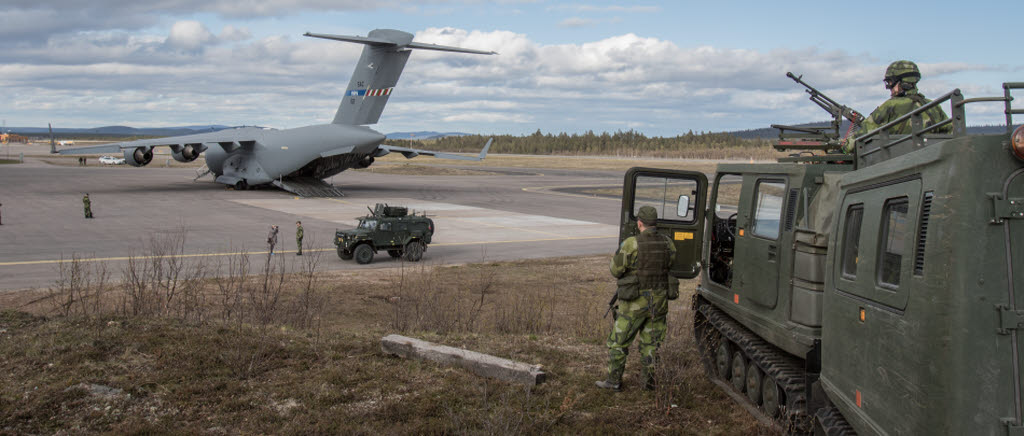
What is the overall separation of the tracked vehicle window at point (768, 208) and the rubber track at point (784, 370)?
117cm

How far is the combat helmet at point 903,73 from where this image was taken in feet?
23.3

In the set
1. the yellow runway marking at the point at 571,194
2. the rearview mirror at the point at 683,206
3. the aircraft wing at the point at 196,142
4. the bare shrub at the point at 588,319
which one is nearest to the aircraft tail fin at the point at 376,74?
the aircraft wing at the point at 196,142

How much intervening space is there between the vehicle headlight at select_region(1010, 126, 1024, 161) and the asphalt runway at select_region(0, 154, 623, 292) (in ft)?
59.2

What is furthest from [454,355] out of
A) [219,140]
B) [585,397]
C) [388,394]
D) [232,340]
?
[219,140]

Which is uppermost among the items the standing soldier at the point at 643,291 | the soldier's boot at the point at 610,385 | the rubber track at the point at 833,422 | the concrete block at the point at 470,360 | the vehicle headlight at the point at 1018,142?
the vehicle headlight at the point at 1018,142

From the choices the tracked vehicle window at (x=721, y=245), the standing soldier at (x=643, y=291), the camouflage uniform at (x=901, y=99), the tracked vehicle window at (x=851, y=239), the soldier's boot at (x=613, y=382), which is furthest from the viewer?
the tracked vehicle window at (x=721, y=245)

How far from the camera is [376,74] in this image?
128 feet

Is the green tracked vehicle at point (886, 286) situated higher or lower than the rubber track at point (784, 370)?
higher

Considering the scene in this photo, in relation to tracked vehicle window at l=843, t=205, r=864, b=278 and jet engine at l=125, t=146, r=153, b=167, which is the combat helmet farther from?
jet engine at l=125, t=146, r=153, b=167

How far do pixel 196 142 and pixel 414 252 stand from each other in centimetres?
2287

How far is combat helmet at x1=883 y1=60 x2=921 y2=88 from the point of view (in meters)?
7.10

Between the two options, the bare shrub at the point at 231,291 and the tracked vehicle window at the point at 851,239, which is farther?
the bare shrub at the point at 231,291

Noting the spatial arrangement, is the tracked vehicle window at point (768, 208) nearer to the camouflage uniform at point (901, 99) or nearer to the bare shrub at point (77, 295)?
the camouflage uniform at point (901, 99)

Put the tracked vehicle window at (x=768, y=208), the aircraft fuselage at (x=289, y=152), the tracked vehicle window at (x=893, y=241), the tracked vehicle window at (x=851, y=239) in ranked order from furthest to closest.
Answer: the aircraft fuselage at (x=289, y=152)
the tracked vehicle window at (x=768, y=208)
the tracked vehicle window at (x=851, y=239)
the tracked vehicle window at (x=893, y=241)
